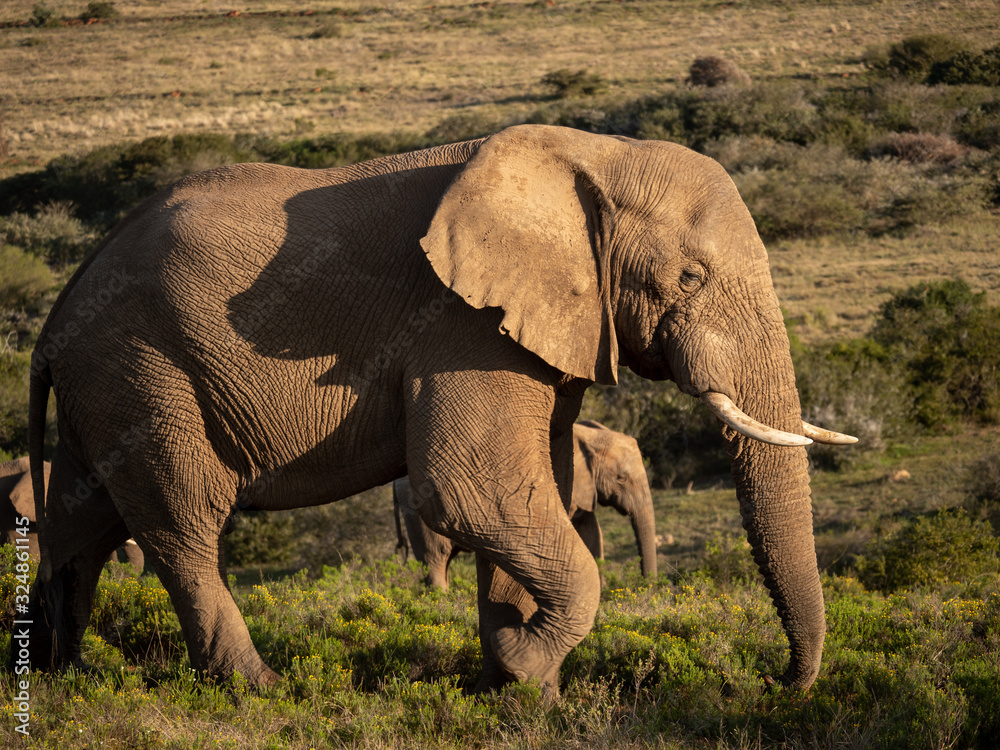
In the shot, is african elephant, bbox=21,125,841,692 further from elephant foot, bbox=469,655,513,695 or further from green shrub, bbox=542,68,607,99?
green shrub, bbox=542,68,607,99

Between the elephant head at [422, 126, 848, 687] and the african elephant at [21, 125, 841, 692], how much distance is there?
0.01 meters

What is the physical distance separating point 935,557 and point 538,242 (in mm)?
6750

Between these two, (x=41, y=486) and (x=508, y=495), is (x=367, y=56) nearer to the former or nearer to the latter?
(x=41, y=486)

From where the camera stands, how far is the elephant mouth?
4.25 m

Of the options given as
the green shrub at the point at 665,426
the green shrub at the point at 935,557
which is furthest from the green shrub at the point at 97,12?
the green shrub at the point at 935,557

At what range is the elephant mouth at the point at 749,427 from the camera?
4250 millimetres

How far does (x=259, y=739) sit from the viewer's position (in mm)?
4434

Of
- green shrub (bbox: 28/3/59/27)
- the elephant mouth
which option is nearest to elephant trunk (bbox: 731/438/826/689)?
the elephant mouth

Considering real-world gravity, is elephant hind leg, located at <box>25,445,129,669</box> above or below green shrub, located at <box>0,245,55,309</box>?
above

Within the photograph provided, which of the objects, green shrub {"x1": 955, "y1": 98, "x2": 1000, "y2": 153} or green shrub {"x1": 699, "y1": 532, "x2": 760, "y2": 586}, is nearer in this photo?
green shrub {"x1": 699, "y1": 532, "x2": 760, "y2": 586}

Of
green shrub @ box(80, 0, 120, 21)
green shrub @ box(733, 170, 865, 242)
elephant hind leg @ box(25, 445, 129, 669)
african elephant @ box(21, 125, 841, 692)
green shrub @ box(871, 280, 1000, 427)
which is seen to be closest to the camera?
african elephant @ box(21, 125, 841, 692)

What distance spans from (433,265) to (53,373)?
2172 mm

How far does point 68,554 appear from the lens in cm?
547

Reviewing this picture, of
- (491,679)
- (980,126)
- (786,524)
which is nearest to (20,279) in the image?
(491,679)
